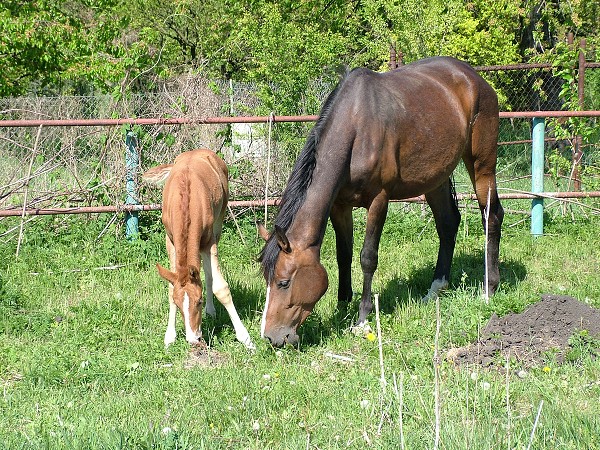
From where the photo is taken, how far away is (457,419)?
3.99m

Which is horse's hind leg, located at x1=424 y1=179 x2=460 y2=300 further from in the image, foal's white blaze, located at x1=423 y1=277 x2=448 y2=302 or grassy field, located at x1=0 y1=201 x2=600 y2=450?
grassy field, located at x1=0 y1=201 x2=600 y2=450

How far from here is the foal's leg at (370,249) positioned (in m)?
6.32

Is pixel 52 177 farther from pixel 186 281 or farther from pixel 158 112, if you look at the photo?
pixel 186 281

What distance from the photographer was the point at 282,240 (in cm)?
567

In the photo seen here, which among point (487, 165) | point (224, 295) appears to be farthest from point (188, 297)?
point (487, 165)

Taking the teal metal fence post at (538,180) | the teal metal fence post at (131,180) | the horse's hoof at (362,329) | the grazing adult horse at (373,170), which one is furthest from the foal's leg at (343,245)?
the teal metal fence post at (538,180)

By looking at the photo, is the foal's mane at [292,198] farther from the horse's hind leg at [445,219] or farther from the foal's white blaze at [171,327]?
the horse's hind leg at [445,219]

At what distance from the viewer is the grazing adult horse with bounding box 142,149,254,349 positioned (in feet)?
18.1

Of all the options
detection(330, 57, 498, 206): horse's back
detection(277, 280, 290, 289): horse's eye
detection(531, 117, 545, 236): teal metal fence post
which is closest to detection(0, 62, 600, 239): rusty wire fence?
detection(531, 117, 545, 236): teal metal fence post

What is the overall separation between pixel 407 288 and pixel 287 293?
201 centimetres

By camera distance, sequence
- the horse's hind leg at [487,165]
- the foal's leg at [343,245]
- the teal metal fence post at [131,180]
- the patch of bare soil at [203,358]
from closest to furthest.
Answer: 1. the patch of bare soil at [203,358]
2. the foal's leg at [343,245]
3. the horse's hind leg at [487,165]
4. the teal metal fence post at [131,180]

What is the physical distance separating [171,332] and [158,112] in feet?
13.8

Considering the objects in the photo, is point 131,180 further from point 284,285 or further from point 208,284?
point 284,285

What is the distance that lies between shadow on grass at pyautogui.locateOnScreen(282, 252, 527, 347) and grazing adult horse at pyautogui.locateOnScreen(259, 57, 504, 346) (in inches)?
7.4
